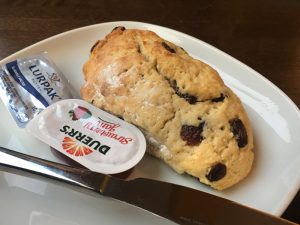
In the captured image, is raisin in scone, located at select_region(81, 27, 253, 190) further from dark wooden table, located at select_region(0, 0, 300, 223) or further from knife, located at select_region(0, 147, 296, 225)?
dark wooden table, located at select_region(0, 0, 300, 223)

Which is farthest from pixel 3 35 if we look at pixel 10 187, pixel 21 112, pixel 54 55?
pixel 10 187

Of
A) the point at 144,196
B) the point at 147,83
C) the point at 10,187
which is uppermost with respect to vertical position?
A: the point at 147,83

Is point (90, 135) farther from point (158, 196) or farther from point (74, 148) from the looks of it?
point (158, 196)

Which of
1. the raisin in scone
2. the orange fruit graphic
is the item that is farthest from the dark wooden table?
the orange fruit graphic

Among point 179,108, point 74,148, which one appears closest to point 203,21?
point 179,108

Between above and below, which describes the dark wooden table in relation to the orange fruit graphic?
above

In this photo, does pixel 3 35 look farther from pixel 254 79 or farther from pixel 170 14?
pixel 254 79
